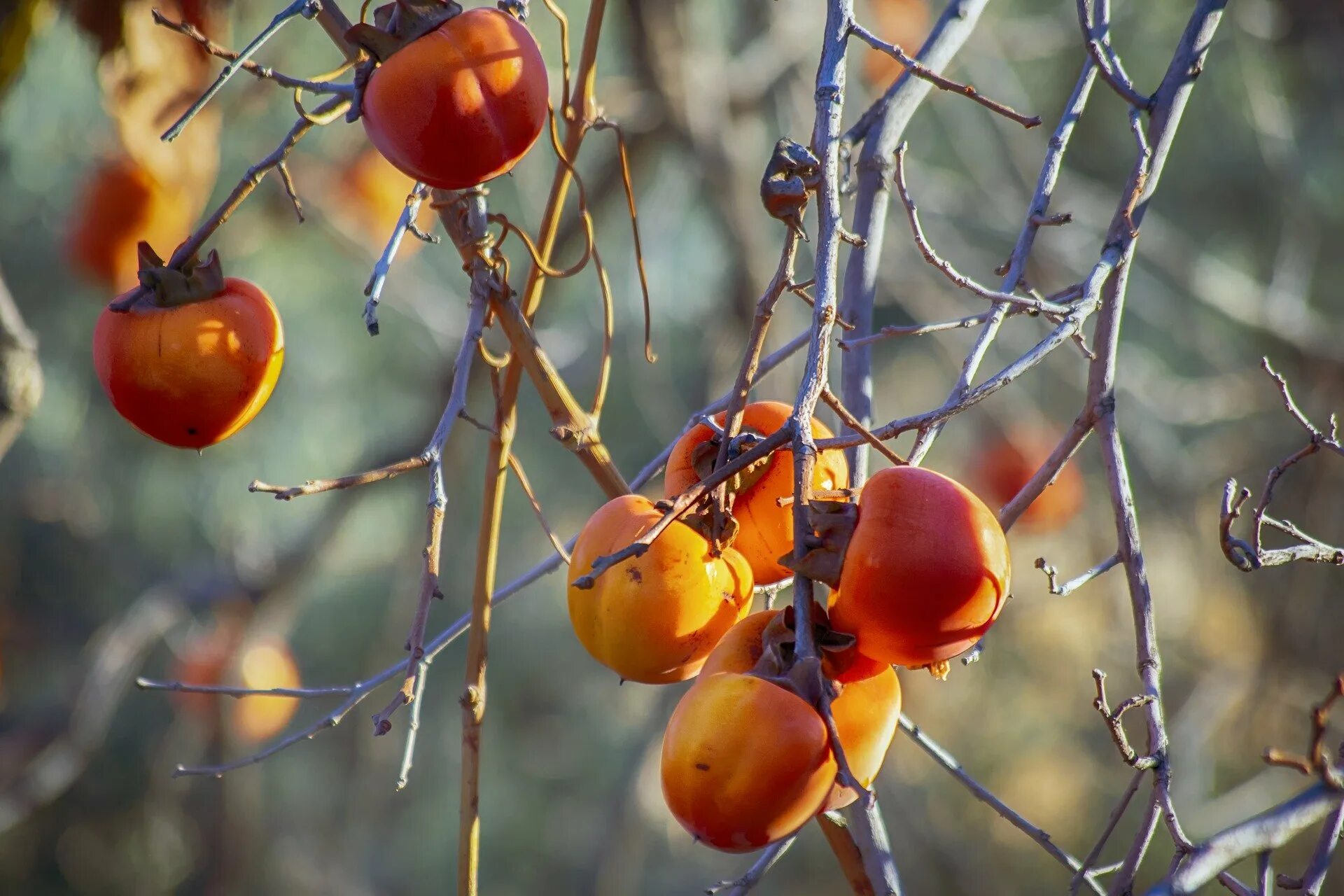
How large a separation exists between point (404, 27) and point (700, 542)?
36cm

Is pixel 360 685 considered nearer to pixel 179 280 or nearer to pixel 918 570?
pixel 179 280

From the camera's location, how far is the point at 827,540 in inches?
23.1

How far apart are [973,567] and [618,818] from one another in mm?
1471

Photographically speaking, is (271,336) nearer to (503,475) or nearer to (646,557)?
(503,475)

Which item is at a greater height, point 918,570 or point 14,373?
point 918,570

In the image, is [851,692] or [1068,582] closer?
[851,692]

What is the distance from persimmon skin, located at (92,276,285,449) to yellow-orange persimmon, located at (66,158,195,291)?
1.22 meters

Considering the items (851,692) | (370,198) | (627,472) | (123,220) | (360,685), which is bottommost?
(627,472)

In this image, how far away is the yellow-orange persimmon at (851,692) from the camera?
60 centimetres

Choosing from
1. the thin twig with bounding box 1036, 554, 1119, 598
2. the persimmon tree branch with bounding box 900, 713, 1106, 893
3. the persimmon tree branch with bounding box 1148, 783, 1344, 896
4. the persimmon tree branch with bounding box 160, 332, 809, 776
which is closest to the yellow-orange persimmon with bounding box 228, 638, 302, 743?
the persimmon tree branch with bounding box 160, 332, 809, 776

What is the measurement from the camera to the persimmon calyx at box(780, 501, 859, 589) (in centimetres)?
57

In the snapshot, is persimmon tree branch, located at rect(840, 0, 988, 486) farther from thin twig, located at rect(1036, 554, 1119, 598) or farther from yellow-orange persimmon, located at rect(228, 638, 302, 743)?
yellow-orange persimmon, located at rect(228, 638, 302, 743)

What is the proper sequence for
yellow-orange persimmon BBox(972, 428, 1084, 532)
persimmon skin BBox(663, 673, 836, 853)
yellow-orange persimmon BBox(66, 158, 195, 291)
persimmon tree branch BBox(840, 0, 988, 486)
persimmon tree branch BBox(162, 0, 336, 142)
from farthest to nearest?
yellow-orange persimmon BBox(972, 428, 1084, 532), yellow-orange persimmon BBox(66, 158, 195, 291), persimmon tree branch BBox(840, 0, 988, 486), persimmon tree branch BBox(162, 0, 336, 142), persimmon skin BBox(663, 673, 836, 853)

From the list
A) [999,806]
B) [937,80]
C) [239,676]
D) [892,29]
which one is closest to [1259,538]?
[999,806]
